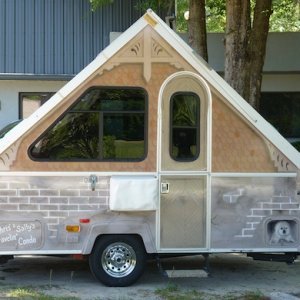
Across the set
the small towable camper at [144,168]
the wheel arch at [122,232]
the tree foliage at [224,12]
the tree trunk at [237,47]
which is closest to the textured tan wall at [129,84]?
the small towable camper at [144,168]

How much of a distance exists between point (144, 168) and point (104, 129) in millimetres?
595

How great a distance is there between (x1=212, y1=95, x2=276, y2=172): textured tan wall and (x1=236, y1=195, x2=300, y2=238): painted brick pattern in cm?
35

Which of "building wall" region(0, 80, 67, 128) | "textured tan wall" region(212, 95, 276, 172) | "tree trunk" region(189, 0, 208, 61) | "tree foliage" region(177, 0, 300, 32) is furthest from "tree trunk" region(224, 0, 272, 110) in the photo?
"building wall" region(0, 80, 67, 128)

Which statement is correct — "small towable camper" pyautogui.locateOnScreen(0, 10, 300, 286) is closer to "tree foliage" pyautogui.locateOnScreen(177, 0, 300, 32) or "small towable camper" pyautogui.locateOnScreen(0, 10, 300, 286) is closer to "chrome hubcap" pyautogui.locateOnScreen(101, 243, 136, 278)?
"chrome hubcap" pyautogui.locateOnScreen(101, 243, 136, 278)

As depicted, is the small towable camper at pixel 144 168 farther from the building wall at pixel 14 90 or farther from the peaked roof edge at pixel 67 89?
the building wall at pixel 14 90

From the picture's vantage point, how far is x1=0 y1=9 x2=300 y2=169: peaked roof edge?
6316 mm

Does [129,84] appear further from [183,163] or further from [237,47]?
[237,47]

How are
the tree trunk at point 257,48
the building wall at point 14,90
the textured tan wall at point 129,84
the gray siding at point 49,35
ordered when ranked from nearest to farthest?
the textured tan wall at point 129,84 → the tree trunk at point 257,48 → the gray siding at point 49,35 → the building wall at point 14,90

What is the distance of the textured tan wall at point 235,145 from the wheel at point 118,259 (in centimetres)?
125

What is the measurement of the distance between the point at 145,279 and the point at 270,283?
146 centimetres

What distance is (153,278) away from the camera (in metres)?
7.17

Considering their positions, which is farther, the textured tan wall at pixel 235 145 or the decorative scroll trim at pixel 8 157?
the textured tan wall at pixel 235 145

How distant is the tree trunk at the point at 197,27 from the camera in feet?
35.9

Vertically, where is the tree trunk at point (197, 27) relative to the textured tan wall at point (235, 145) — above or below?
above
